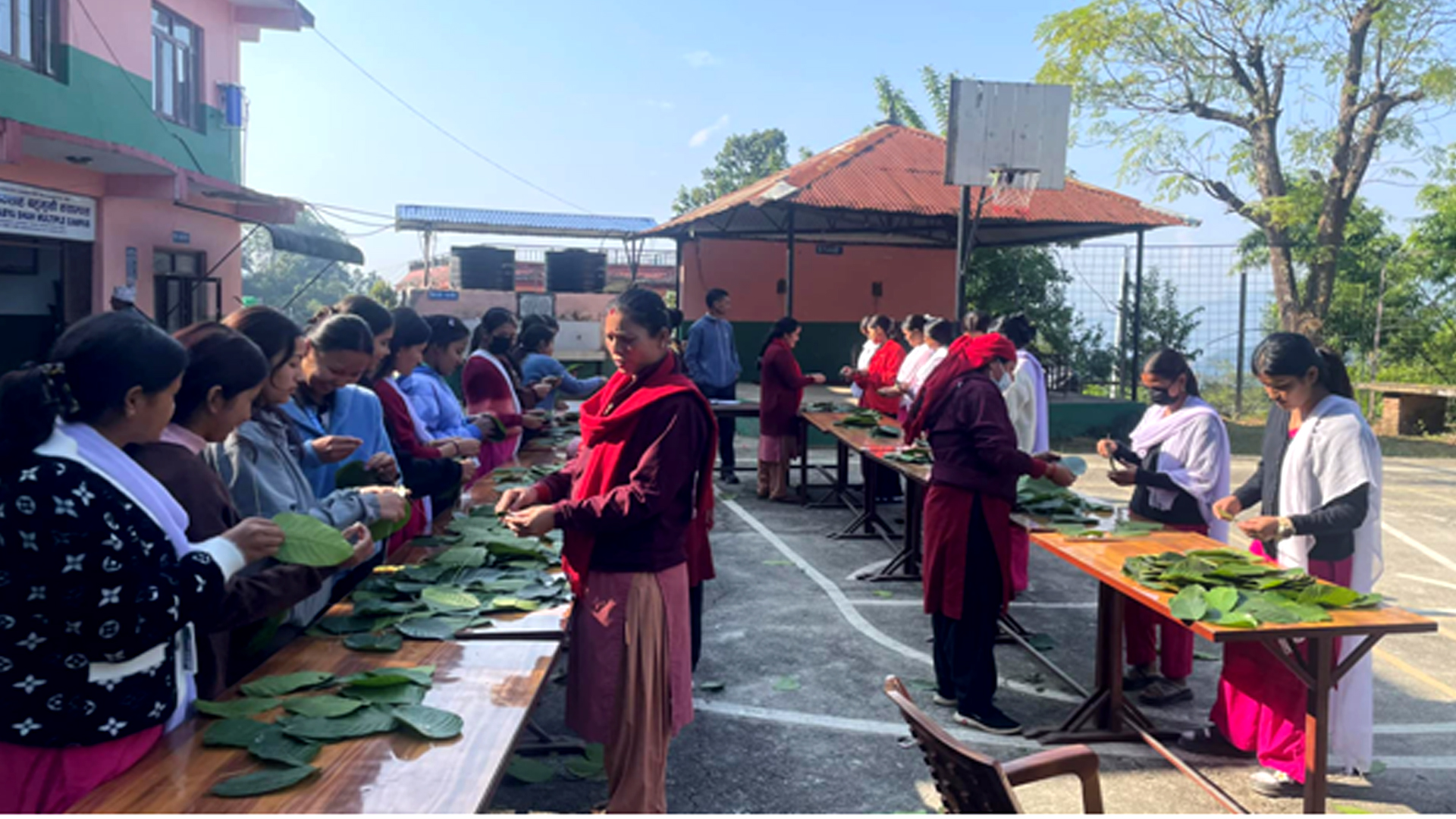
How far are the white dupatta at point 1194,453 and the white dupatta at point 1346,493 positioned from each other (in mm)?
695

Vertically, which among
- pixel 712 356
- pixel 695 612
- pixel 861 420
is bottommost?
pixel 695 612

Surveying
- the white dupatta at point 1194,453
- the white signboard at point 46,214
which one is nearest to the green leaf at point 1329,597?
the white dupatta at point 1194,453

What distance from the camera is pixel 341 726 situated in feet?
6.75

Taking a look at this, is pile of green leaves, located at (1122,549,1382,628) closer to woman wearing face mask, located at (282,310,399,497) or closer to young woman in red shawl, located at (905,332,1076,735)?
young woman in red shawl, located at (905,332,1076,735)

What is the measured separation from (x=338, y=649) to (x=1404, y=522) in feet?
30.4

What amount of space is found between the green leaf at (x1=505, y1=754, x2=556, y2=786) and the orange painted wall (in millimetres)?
14269

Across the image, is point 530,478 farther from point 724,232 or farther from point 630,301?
point 724,232

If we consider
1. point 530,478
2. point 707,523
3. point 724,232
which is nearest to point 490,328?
point 530,478

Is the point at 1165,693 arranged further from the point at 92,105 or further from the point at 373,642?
the point at 92,105

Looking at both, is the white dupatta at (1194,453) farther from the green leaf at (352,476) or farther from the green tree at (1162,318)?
the green tree at (1162,318)

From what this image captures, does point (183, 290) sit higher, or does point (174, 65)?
point (174, 65)

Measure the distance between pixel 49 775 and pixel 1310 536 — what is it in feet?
12.6

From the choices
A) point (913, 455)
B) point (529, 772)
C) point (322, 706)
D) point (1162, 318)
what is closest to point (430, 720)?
point (322, 706)

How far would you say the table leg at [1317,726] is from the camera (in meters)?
3.14
